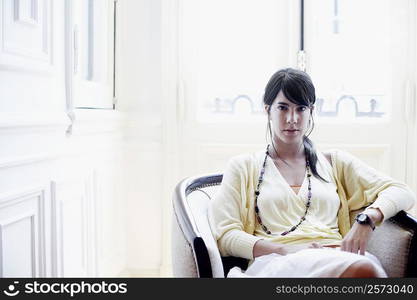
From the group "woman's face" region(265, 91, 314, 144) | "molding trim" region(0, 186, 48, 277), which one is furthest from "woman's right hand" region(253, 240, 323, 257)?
"molding trim" region(0, 186, 48, 277)

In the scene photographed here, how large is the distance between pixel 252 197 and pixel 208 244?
1.06 ft

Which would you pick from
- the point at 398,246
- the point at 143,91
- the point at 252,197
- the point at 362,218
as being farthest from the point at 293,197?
the point at 143,91

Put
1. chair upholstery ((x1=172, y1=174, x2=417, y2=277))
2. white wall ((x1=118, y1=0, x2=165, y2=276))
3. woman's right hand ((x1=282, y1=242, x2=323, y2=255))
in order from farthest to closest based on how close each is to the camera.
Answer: white wall ((x1=118, y1=0, x2=165, y2=276)) → woman's right hand ((x1=282, y1=242, x2=323, y2=255)) → chair upholstery ((x1=172, y1=174, x2=417, y2=277))

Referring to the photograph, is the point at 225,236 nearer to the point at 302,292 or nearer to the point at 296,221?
the point at 296,221

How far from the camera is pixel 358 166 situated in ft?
6.27

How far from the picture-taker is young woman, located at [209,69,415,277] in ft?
5.48

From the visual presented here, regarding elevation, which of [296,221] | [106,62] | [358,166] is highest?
[106,62]

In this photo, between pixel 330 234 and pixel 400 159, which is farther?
pixel 400 159

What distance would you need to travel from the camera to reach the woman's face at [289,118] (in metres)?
1.85

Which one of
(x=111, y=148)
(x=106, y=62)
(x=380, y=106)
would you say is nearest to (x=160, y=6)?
(x=106, y=62)

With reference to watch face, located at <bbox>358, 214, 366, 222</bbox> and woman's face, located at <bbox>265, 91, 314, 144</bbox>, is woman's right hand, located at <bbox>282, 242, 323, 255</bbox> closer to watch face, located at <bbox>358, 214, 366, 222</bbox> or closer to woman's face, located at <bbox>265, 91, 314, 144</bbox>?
watch face, located at <bbox>358, 214, 366, 222</bbox>

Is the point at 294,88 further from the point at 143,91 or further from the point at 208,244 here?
the point at 143,91

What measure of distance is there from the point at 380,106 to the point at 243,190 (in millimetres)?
1406

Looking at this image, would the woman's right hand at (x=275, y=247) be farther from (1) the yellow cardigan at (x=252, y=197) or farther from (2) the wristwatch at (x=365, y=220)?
(2) the wristwatch at (x=365, y=220)
